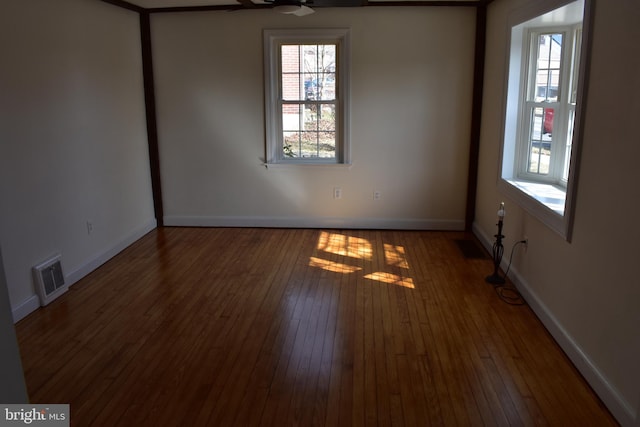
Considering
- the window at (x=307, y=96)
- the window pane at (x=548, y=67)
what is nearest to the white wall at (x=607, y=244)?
the window pane at (x=548, y=67)

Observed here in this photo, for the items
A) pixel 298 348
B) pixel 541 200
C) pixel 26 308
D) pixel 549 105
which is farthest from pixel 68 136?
pixel 549 105

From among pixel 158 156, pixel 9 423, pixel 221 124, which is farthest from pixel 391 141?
pixel 9 423

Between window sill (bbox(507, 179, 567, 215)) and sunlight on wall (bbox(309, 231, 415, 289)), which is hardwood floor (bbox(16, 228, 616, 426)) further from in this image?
window sill (bbox(507, 179, 567, 215))

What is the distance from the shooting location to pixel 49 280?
3854 mm

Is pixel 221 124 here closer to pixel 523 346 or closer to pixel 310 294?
pixel 310 294

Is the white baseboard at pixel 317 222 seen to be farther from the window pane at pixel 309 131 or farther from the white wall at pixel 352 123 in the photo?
the window pane at pixel 309 131

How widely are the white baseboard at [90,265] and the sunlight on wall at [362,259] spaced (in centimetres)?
195

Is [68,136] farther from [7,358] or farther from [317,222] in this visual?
[7,358]

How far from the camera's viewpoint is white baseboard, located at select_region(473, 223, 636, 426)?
2402 millimetres

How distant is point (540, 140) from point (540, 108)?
10.8 inches

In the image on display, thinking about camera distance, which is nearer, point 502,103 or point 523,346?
point 523,346

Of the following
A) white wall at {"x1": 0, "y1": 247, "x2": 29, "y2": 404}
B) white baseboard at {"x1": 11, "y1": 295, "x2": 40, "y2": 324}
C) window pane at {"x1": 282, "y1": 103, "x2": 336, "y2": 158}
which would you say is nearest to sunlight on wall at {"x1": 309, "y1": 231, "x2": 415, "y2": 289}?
window pane at {"x1": 282, "y1": 103, "x2": 336, "y2": 158}

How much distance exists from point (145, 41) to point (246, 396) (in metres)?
4.31

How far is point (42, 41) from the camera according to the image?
381cm
